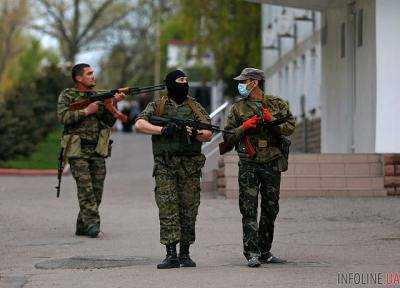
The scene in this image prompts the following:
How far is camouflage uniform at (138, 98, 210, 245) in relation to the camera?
11.7 m

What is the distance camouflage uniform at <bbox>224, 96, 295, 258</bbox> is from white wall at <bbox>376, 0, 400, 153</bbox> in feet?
30.9

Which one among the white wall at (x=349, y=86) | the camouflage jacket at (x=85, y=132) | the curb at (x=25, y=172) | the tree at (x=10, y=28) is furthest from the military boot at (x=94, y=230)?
the tree at (x=10, y=28)

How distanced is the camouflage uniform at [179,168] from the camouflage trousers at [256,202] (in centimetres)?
44

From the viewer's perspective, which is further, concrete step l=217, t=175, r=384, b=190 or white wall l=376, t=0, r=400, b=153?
white wall l=376, t=0, r=400, b=153

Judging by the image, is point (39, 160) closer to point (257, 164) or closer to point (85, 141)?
point (85, 141)

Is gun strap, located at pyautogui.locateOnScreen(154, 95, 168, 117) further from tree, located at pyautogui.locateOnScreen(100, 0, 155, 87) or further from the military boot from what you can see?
tree, located at pyautogui.locateOnScreen(100, 0, 155, 87)

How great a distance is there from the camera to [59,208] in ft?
63.6

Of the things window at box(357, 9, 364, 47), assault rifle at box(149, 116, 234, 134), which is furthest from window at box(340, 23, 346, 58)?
assault rifle at box(149, 116, 234, 134)

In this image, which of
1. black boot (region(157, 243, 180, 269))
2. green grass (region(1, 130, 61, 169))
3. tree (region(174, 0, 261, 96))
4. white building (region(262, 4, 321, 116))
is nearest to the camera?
black boot (region(157, 243, 180, 269))

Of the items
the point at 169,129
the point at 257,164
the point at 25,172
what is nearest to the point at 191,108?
the point at 169,129

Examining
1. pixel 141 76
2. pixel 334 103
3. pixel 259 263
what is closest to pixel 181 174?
pixel 259 263

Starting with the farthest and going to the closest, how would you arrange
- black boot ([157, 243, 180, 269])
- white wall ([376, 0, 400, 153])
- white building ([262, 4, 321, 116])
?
1. white building ([262, 4, 321, 116])
2. white wall ([376, 0, 400, 153])
3. black boot ([157, 243, 180, 269])

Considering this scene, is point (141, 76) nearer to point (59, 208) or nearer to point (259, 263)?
point (59, 208)

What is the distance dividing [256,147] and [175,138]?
76cm
